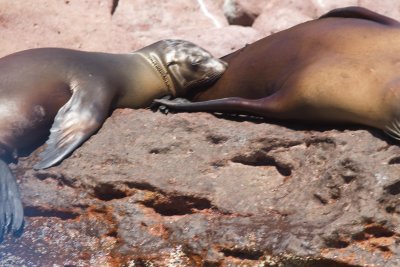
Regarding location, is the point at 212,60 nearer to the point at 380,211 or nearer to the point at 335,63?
the point at 335,63

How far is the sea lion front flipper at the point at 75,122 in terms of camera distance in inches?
159

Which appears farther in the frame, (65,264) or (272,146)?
(272,146)

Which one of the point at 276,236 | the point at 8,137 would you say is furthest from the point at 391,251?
the point at 8,137

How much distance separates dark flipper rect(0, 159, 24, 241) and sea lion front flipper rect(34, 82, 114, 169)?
155 millimetres

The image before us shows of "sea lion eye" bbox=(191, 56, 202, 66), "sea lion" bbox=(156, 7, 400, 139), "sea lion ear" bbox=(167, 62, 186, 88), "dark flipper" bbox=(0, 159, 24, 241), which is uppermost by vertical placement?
"sea lion" bbox=(156, 7, 400, 139)

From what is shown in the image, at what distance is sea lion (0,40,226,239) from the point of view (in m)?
4.05

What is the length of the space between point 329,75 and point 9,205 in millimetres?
1632

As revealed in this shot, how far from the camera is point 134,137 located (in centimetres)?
406

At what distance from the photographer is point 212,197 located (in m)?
3.50

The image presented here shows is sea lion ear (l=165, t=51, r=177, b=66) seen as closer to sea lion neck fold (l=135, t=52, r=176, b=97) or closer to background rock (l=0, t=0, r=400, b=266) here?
sea lion neck fold (l=135, t=52, r=176, b=97)

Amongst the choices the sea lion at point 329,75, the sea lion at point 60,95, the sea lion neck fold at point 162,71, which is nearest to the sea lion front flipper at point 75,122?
the sea lion at point 60,95

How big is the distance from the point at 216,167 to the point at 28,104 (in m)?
1.26

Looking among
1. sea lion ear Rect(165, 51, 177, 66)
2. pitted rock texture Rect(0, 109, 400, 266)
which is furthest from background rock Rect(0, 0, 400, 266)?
sea lion ear Rect(165, 51, 177, 66)

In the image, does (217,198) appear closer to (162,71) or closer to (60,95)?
(60,95)
